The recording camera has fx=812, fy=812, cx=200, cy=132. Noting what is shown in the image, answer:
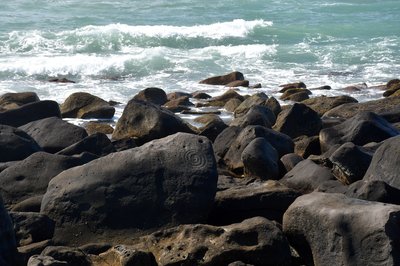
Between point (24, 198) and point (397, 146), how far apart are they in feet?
12.2

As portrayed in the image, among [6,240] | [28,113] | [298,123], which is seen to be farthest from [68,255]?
[28,113]

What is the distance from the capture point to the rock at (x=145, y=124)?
1101cm

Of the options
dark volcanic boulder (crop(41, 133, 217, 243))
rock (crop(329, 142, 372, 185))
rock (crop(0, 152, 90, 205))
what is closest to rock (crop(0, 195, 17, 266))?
dark volcanic boulder (crop(41, 133, 217, 243))

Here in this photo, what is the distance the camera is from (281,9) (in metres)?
34.8

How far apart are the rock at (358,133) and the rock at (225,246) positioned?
13.4 feet

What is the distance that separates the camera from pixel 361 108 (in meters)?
13.9

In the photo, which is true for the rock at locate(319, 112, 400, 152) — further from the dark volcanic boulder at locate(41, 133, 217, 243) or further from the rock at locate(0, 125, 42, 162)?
the rock at locate(0, 125, 42, 162)

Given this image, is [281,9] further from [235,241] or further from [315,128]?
[235,241]

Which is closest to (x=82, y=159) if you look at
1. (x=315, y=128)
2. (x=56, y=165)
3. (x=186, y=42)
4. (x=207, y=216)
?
(x=56, y=165)

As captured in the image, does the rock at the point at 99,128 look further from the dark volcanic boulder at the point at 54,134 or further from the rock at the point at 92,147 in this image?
the rock at the point at 92,147

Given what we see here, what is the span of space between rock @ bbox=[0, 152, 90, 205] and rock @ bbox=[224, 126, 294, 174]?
6.60 feet

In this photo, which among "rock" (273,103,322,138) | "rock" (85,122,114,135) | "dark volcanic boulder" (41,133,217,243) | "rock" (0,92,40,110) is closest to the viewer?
"dark volcanic boulder" (41,133,217,243)

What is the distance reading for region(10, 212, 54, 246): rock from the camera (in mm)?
6789

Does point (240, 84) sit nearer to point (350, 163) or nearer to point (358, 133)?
point (358, 133)
